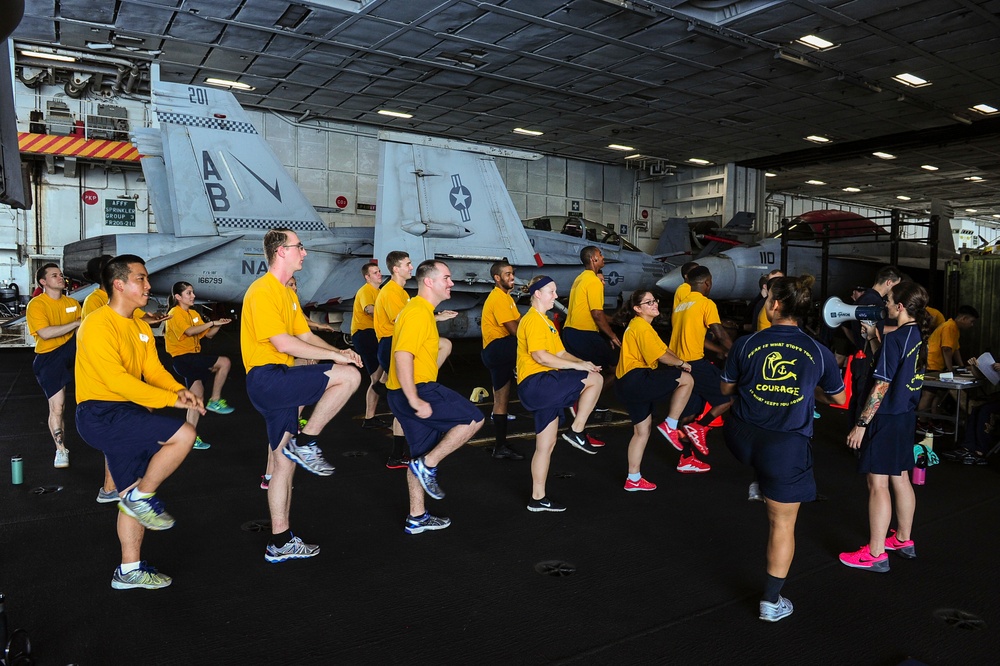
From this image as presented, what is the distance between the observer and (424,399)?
3955 mm

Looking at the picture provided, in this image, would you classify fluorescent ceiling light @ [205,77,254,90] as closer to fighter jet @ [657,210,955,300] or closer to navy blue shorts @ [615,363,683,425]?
fighter jet @ [657,210,955,300]

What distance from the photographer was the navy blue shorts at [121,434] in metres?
3.21

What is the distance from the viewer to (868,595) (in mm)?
3414

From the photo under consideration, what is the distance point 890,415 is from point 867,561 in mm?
852

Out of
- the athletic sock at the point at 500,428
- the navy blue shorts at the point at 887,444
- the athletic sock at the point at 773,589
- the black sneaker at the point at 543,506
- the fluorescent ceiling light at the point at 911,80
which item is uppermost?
the fluorescent ceiling light at the point at 911,80

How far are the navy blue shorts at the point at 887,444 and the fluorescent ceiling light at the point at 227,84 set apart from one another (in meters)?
14.7

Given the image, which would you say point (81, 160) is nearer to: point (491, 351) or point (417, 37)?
point (417, 37)

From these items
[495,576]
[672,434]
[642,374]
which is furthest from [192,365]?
[672,434]

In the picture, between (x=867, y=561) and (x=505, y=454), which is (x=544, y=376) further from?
(x=867, y=561)

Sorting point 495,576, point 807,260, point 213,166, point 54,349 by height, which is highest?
point 213,166

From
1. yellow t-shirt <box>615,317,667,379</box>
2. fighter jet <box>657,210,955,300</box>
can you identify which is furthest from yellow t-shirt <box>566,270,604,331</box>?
fighter jet <box>657,210,955,300</box>

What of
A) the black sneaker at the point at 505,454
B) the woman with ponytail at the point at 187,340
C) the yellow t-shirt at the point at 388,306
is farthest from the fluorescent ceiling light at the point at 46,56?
the black sneaker at the point at 505,454

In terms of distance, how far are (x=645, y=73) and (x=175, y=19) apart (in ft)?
28.2

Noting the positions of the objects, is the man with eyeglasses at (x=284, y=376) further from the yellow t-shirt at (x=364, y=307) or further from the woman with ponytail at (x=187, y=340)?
the yellow t-shirt at (x=364, y=307)
